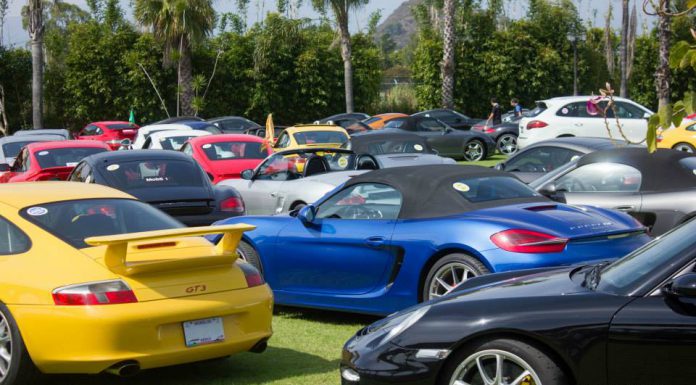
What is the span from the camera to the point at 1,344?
6391 millimetres

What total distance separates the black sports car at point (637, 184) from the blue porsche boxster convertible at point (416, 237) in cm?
225

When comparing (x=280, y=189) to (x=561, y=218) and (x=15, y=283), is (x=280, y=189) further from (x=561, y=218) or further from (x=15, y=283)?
(x=15, y=283)

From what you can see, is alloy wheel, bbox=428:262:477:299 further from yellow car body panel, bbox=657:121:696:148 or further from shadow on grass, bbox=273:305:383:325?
yellow car body panel, bbox=657:121:696:148

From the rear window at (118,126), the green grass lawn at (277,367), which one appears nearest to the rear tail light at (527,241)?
the green grass lawn at (277,367)

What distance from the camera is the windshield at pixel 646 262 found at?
4.78 meters

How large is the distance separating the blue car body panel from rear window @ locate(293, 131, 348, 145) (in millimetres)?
13751

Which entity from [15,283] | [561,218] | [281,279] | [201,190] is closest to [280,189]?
[201,190]

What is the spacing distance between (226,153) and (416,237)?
10.5 m

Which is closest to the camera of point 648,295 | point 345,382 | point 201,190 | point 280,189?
point 648,295

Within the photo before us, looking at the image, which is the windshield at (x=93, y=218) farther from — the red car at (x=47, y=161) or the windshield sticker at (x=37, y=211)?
the red car at (x=47, y=161)

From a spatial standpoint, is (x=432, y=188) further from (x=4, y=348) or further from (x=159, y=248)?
(x=4, y=348)

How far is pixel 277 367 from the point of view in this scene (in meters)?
7.32

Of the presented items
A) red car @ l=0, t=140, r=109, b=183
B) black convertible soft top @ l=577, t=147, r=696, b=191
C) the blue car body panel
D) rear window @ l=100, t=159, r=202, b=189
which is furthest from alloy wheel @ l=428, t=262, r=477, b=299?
red car @ l=0, t=140, r=109, b=183

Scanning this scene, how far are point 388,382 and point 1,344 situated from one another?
2715 millimetres
